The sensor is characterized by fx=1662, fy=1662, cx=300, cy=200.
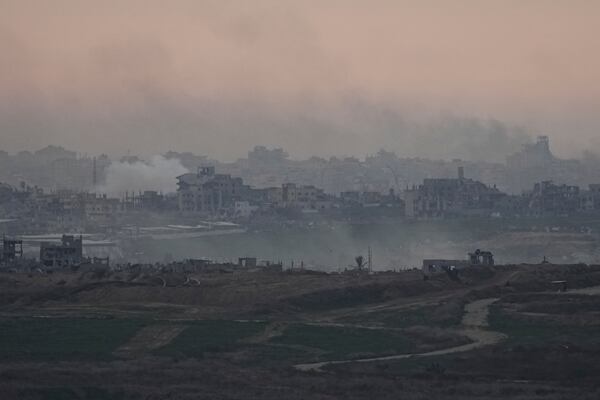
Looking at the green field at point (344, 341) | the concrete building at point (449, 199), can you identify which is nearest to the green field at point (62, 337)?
the green field at point (344, 341)

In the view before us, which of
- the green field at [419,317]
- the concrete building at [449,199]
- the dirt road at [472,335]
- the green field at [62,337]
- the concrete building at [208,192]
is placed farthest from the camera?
the concrete building at [208,192]

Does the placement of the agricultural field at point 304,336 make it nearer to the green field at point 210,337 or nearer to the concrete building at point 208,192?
the green field at point 210,337

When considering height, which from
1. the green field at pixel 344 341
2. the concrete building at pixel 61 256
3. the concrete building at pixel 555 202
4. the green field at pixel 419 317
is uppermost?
the concrete building at pixel 555 202

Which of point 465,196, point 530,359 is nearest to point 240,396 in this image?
point 530,359

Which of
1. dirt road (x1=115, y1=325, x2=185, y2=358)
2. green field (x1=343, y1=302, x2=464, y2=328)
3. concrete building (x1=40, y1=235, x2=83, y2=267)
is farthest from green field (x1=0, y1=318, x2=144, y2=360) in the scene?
concrete building (x1=40, y1=235, x2=83, y2=267)

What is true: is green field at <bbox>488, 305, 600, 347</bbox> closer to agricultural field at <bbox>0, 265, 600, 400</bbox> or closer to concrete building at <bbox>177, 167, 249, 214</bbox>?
agricultural field at <bbox>0, 265, 600, 400</bbox>

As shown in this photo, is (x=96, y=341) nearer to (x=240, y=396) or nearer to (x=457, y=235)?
(x=240, y=396)

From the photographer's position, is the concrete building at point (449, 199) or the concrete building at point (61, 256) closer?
the concrete building at point (61, 256)

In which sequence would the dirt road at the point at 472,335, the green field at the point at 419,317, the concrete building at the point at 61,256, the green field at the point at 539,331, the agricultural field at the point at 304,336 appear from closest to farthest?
1. the agricultural field at the point at 304,336
2. the dirt road at the point at 472,335
3. the green field at the point at 539,331
4. the green field at the point at 419,317
5. the concrete building at the point at 61,256

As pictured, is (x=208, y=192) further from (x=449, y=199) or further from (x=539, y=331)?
(x=539, y=331)
